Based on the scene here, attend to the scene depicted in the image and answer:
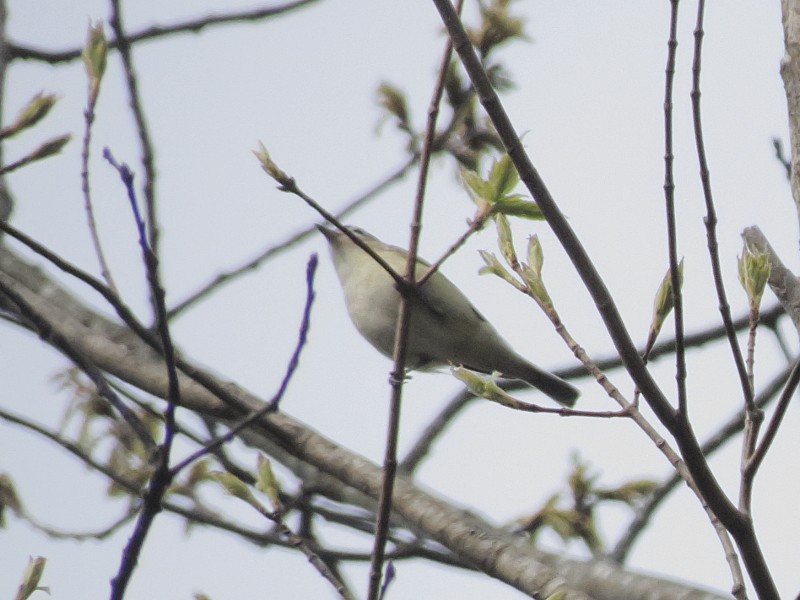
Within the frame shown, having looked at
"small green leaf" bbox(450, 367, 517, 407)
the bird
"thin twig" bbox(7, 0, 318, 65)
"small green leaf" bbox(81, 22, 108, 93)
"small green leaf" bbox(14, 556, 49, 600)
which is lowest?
"small green leaf" bbox(14, 556, 49, 600)

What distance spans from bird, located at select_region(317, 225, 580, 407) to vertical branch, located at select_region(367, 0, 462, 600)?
7.37 feet

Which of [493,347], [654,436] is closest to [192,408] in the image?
[654,436]

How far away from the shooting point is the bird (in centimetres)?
523

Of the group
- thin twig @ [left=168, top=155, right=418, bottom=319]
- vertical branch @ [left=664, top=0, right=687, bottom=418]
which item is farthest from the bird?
vertical branch @ [left=664, top=0, right=687, bottom=418]

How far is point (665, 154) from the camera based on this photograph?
2.23m

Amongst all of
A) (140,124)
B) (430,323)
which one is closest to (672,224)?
(140,124)

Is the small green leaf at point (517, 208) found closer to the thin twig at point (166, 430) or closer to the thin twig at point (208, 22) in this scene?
the thin twig at point (166, 430)

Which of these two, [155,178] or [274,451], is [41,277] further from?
[155,178]

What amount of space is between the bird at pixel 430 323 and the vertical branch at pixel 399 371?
7.37 ft

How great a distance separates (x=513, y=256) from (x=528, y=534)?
1.62 m

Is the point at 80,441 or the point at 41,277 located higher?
the point at 41,277

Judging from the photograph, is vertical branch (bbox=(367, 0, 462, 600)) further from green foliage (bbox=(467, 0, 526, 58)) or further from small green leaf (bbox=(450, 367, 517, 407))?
green foliage (bbox=(467, 0, 526, 58))

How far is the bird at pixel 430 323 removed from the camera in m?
5.23

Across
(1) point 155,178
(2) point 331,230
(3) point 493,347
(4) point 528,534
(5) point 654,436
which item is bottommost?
(5) point 654,436
